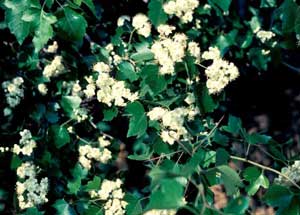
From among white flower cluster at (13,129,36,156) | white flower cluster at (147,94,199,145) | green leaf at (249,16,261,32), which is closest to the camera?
white flower cluster at (147,94,199,145)

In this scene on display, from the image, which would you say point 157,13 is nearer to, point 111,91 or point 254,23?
point 111,91

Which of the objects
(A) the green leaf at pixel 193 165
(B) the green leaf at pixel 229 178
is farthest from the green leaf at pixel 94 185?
(B) the green leaf at pixel 229 178

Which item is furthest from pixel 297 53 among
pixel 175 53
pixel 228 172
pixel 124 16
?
pixel 228 172

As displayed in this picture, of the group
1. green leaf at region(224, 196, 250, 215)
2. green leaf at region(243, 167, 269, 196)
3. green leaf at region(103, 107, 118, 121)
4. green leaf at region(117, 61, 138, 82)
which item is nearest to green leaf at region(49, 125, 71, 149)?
green leaf at region(103, 107, 118, 121)

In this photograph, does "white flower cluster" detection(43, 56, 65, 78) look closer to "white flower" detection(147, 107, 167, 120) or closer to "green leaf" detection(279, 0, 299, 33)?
"white flower" detection(147, 107, 167, 120)

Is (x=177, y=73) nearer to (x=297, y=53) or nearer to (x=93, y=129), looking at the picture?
(x=93, y=129)

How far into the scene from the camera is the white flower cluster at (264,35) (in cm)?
207

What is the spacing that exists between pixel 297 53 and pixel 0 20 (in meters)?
1.68

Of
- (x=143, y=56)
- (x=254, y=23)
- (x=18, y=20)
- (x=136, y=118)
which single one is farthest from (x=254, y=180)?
(x=254, y=23)

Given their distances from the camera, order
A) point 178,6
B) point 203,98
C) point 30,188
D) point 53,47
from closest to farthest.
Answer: point 203,98 → point 178,6 → point 30,188 → point 53,47

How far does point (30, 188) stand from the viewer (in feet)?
5.60

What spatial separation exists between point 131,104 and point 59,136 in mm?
406

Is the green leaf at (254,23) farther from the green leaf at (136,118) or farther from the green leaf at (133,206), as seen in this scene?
the green leaf at (133,206)

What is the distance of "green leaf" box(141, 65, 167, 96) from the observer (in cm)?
148
